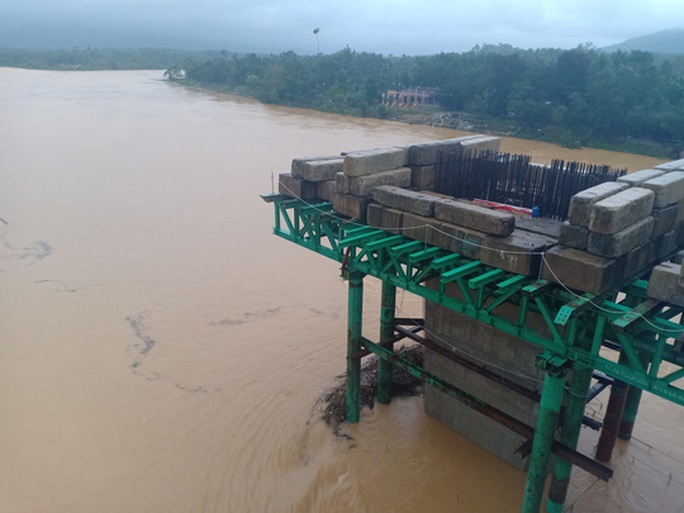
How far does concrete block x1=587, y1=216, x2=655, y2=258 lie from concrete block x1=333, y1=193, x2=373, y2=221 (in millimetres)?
3690

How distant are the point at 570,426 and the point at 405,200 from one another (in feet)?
12.9

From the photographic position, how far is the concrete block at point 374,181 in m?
9.20

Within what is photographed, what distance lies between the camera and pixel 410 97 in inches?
2311

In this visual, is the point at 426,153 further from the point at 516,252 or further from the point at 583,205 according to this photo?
the point at 583,205

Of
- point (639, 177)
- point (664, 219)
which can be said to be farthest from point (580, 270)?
point (639, 177)

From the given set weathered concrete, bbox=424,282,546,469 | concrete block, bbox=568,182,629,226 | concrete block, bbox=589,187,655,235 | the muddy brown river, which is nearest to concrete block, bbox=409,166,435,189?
weathered concrete, bbox=424,282,546,469

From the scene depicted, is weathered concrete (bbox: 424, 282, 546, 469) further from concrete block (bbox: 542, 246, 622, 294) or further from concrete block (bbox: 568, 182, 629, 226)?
concrete block (bbox: 568, 182, 629, 226)

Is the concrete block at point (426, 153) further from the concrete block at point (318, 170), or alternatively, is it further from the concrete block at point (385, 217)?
the concrete block at point (385, 217)

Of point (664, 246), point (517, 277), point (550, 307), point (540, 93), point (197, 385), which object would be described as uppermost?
point (664, 246)

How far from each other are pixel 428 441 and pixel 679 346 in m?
4.84

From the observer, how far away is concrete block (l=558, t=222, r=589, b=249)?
21.8 ft

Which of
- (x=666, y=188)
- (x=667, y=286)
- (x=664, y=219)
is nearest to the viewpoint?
(x=667, y=286)

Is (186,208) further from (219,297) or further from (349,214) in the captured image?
(349,214)

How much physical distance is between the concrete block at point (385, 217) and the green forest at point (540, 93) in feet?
120
